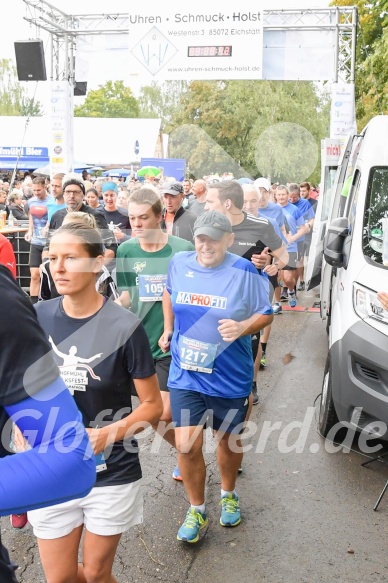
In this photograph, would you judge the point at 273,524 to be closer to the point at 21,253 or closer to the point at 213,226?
the point at 213,226

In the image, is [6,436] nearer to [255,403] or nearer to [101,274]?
[101,274]

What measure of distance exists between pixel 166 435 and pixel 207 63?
10.9 metres

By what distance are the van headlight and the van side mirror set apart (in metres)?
0.44

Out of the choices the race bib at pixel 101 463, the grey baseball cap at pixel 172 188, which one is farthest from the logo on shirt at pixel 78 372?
the grey baseball cap at pixel 172 188

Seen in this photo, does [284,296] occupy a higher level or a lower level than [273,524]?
lower

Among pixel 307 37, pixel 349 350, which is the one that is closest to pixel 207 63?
pixel 307 37

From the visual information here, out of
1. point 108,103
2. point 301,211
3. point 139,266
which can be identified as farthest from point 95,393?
point 108,103

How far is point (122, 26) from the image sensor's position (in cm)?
1465

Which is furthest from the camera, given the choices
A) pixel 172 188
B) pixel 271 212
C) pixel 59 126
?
pixel 59 126

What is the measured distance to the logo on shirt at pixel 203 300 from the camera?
12.0ft

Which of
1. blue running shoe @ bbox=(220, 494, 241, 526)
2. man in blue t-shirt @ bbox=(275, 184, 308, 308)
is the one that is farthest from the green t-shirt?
man in blue t-shirt @ bbox=(275, 184, 308, 308)

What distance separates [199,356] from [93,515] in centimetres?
131

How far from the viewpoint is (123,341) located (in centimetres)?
259

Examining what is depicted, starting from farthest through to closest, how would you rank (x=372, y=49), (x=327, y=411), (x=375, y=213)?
1. (x=372, y=49)
2. (x=327, y=411)
3. (x=375, y=213)
